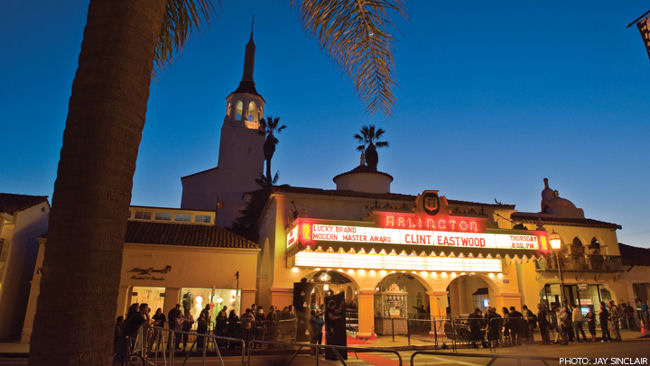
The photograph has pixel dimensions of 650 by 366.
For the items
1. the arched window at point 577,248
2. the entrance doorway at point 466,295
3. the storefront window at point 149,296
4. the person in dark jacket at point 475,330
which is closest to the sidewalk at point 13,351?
the storefront window at point 149,296

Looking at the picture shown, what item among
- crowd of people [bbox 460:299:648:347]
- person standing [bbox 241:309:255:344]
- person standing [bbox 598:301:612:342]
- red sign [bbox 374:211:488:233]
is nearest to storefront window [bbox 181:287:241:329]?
A: person standing [bbox 241:309:255:344]

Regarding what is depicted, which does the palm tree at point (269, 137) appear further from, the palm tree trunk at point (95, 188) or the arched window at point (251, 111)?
the palm tree trunk at point (95, 188)

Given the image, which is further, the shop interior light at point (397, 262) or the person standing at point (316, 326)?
the shop interior light at point (397, 262)

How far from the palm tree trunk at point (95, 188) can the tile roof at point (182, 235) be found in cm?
1814

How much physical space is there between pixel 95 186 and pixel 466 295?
26.9 metres

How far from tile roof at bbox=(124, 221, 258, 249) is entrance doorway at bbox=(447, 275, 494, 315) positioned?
45.9ft

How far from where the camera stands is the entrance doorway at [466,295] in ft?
82.0

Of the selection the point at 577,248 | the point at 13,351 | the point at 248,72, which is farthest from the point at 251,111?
the point at 13,351

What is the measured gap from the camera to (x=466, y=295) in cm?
2639

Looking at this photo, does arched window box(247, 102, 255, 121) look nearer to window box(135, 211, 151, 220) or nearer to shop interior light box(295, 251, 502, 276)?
window box(135, 211, 151, 220)

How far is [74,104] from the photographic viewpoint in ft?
9.89

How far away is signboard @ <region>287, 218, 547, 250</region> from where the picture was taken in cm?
1722

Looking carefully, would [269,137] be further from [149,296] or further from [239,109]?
[149,296]

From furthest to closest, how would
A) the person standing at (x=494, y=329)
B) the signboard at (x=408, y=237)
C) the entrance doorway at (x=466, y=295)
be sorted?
the entrance doorway at (x=466, y=295), the signboard at (x=408, y=237), the person standing at (x=494, y=329)
